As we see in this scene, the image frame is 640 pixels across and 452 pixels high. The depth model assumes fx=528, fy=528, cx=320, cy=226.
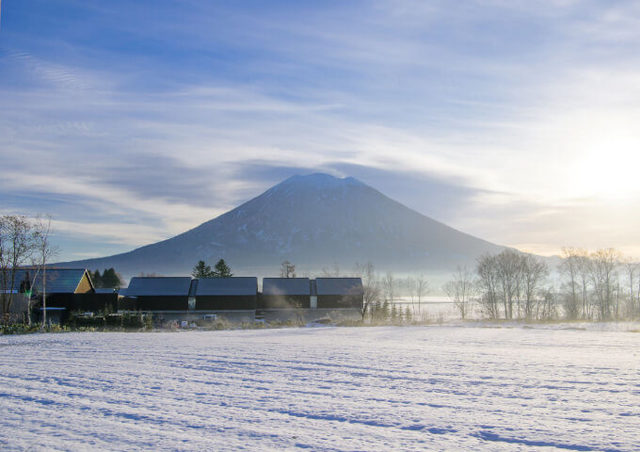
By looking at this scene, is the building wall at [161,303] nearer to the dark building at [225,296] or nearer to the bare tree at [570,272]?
the dark building at [225,296]

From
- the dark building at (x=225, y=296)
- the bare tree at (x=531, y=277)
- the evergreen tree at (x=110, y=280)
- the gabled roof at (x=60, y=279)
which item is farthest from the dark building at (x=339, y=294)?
the evergreen tree at (x=110, y=280)

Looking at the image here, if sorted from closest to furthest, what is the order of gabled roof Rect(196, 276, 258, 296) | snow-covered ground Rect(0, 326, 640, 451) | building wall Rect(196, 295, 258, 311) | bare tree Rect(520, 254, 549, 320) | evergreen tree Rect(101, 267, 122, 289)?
snow-covered ground Rect(0, 326, 640, 451) < building wall Rect(196, 295, 258, 311) < gabled roof Rect(196, 276, 258, 296) < bare tree Rect(520, 254, 549, 320) < evergreen tree Rect(101, 267, 122, 289)

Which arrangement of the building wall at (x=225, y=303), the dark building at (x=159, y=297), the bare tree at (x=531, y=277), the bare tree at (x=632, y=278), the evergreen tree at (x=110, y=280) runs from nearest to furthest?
the dark building at (x=159, y=297), the building wall at (x=225, y=303), the bare tree at (x=531, y=277), the bare tree at (x=632, y=278), the evergreen tree at (x=110, y=280)

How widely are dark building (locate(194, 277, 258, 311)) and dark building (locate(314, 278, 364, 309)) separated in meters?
6.90

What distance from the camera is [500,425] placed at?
24.4ft

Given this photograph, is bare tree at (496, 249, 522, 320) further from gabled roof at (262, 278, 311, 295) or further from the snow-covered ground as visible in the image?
the snow-covered ground

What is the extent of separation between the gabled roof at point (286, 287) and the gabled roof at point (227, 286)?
1.44 m

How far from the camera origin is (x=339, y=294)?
2189 inches

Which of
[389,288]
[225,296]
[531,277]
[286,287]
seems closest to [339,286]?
[286,287]

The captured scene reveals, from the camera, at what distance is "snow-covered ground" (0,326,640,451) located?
22.5 feet

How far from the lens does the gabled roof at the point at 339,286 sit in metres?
55.7

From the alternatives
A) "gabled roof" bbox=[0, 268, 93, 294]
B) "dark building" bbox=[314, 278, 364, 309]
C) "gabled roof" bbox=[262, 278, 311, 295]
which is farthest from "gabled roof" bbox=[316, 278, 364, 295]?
"gabled roof" bbox=[0, 268, 93, 294]

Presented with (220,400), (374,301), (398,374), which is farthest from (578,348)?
(374,301)

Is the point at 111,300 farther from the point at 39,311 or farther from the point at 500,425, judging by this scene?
the point at 500,425
